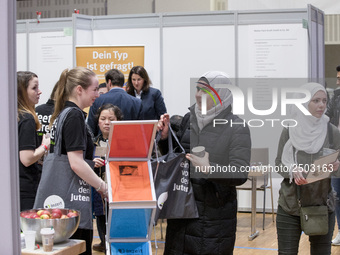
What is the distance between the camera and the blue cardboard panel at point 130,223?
8.17ft

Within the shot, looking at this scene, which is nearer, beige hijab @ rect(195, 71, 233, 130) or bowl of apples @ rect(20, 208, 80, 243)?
bowl of apples @ rect(20, 208, 80, 243)

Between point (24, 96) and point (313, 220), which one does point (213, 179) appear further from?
point (24, 96)

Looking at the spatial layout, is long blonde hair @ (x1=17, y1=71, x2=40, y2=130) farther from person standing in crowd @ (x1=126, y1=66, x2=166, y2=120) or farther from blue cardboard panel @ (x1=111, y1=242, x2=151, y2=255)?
person standing in crowd @ (x1=126, y1=66, x2=166, y2=120)

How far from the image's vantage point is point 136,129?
2.47 m

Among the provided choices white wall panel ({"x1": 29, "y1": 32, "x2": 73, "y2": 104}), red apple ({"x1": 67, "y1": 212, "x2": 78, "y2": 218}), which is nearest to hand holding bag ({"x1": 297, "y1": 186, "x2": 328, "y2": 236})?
red apple ({"x1": 67, "y1": 212, "x2": 78, "y2": 218})

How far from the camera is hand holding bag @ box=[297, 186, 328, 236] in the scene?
2658mm

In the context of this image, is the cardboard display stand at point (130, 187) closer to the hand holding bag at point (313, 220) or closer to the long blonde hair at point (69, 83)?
the long blonde hair at point (69, 83)

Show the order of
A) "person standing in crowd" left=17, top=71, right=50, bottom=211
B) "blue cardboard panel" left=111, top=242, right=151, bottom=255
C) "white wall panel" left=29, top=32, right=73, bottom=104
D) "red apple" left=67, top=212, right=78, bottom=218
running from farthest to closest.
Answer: "white wall panel" left=29, top=32, right=73, bottom=104 → "person standing in crowd" left=17, top=71, right=50, bottom=211 → "blue cardboard panel" left=111, top=242, right=151, bottom=255 → "red apple" left=67, top=212, right=78, bottom=218

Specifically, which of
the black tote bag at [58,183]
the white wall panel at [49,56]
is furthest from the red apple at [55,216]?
the white wall panel at [49,56]

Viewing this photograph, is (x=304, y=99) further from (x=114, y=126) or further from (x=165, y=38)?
(x=165, y=38)

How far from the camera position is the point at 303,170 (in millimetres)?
2711

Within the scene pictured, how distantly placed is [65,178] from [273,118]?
256 cm

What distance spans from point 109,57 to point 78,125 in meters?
4.01

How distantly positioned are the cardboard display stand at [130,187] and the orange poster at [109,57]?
3.73 meters
